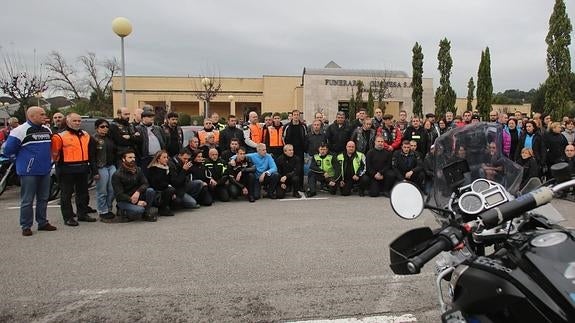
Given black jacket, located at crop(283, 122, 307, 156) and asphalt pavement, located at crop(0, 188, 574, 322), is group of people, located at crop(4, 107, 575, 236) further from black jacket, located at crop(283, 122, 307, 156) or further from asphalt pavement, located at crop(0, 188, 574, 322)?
asphalt pavement, located at crop(0, 188, 574, 322)

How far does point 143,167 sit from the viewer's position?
8195 millimetres

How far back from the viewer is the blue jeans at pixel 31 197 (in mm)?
6141

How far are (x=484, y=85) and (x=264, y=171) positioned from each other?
21.3 metres

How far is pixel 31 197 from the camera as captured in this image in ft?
20.2

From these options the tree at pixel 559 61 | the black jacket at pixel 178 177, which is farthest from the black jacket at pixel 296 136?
the tree at pixel 559 61

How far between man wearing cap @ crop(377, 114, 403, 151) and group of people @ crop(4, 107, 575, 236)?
0.02 m

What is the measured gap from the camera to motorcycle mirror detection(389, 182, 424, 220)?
7.07ft

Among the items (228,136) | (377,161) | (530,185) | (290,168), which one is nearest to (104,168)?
(228,136)

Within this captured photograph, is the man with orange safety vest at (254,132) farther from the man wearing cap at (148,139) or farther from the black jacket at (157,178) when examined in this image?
the black jacket at (157,178)

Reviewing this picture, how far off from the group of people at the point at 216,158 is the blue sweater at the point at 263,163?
21mm

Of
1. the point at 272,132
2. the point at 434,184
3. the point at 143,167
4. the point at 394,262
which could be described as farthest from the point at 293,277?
the point at 272,132

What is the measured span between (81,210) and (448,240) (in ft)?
21.7

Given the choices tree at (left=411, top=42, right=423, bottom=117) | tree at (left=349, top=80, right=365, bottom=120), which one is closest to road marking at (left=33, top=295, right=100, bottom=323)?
tree at (left=411, top=42, right=423, bottom=117)

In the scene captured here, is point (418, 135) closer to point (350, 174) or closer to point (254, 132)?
point (350, 174)
